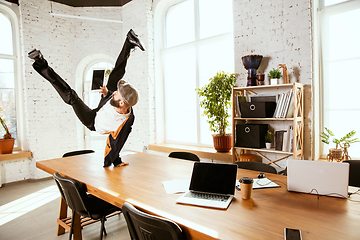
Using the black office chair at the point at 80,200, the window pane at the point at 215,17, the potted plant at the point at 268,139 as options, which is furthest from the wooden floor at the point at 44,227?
the window pane at the point at 215,17

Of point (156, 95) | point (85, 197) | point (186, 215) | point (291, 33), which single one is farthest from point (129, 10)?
point (186, 215)

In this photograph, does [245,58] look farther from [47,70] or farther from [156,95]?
[47,70]

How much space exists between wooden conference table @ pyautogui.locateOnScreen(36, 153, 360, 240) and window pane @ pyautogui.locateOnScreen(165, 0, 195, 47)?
11.6 feet

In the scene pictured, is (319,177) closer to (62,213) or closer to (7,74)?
(62,213)

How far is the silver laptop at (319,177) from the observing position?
1.67 meters

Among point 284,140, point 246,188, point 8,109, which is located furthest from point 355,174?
point 8,109

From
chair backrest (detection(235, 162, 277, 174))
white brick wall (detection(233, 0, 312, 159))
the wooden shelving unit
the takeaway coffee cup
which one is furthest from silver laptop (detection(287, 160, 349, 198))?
white brick wall (detection(233, 0, 312, 159))

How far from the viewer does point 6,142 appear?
5.03 meters

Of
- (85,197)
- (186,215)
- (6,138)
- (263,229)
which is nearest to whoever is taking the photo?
(263,229)

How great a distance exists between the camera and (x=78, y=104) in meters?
3.69

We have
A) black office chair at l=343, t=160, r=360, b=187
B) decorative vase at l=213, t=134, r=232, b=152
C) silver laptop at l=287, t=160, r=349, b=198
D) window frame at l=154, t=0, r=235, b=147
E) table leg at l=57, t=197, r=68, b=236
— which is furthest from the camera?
window frame at l=154, t=0, r=235, b=147

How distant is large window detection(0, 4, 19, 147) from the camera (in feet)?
17.3

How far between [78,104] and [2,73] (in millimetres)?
2834

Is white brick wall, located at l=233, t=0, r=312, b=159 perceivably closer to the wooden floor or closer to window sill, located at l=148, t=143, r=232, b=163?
window sill, located at l=148, t=143, r=232, b=163
